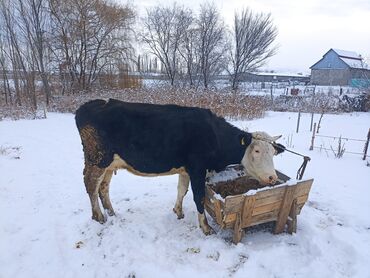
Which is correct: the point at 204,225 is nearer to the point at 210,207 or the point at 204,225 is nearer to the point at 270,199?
the point at 210,207

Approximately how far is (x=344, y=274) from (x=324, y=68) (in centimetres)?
4638

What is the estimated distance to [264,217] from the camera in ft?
10.9

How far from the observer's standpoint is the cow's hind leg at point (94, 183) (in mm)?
3646

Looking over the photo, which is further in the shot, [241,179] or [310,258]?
[241,179]

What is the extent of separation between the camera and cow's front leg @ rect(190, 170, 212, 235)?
11.1ft

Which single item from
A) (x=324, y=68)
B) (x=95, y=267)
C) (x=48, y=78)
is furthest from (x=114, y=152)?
(x=324, y=68)

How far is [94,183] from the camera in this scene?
145 inches

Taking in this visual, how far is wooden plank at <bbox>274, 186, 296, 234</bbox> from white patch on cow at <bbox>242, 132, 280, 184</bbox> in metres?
0.22

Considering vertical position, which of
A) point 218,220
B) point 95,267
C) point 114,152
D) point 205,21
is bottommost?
point 95,267

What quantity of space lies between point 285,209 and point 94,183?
8.04 feet

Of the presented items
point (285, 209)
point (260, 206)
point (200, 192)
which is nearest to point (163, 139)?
point (200, 192)

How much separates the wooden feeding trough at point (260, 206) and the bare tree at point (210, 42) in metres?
21.5

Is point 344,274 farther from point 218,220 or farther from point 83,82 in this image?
point 83,82

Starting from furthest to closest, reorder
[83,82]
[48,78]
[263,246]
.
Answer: [83,82]
[48,78]
[263,246]
